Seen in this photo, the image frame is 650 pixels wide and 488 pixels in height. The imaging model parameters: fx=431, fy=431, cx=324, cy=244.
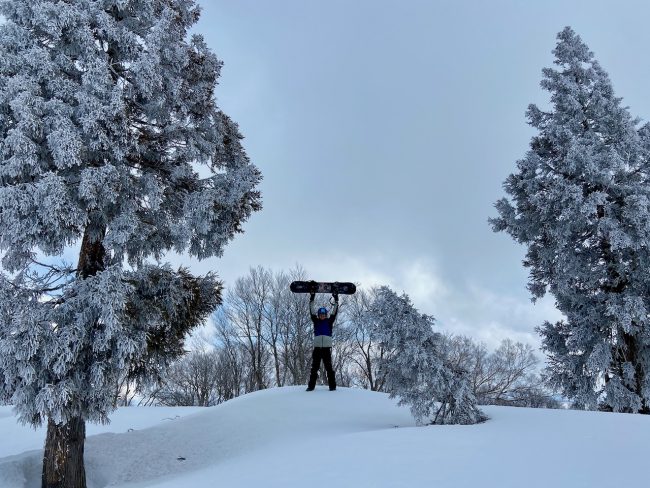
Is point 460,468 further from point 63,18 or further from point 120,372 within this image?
point 63,18

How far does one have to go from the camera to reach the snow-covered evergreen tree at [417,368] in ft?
21.3

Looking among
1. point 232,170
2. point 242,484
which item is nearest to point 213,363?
point 232,170

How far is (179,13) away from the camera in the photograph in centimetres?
829

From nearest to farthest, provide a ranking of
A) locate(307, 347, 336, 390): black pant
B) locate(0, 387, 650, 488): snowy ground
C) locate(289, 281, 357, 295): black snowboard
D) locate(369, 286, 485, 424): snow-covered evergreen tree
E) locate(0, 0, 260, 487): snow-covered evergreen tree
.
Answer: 1. locate(0, 387, 650, 488): snowy ground
2. locate(0, 0, 260, 487): snow-covered evergreen tree
3. locate(369, 286, 485, 424): snow-covered evergreen tree
4. locate(307, 347, 336, 390): black pant
5. locate(289, 281, 357, 295): black snowboard

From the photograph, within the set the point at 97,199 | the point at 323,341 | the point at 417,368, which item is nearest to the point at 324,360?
the point at 323,341

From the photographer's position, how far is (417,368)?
661 cm

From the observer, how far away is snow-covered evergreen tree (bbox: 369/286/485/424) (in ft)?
21.3

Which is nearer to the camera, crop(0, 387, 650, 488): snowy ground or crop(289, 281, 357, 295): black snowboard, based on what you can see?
crop(0, 387, 650, 488): snowy ground

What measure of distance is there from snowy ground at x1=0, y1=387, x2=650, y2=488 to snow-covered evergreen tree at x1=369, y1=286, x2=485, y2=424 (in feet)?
1.61

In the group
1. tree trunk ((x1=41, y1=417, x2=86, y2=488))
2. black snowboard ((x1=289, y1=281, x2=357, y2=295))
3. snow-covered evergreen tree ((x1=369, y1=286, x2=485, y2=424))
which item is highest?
black snowboard ((x1=289, y1=281, x2=357, y2=295))

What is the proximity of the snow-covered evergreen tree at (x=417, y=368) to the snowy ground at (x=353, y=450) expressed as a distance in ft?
1.61

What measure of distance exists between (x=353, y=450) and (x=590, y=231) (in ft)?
31.2

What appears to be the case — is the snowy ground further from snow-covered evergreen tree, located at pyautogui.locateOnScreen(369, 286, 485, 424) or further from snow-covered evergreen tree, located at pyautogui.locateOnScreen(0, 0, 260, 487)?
snow-covered evergreen tree, located at pyautogui.locateOnScreen(0, 0, 260, 487)

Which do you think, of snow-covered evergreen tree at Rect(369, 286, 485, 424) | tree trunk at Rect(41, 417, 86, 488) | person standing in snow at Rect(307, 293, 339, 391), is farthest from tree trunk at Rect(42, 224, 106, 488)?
person standing in snow at Rect(307, 293, 339, 391)
